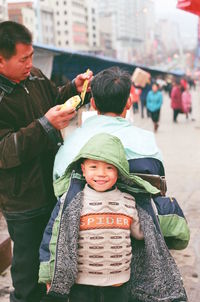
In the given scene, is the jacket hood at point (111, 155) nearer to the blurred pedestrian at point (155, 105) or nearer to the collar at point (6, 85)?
the collar at point (6, 85)

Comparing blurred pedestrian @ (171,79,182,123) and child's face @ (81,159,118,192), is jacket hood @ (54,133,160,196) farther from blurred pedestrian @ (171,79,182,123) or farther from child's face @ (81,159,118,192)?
blurred pedestrian @ (171,79,182,123)

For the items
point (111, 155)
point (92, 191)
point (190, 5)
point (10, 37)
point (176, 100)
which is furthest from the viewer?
point (176, 100)

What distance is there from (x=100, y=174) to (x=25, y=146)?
404 mm

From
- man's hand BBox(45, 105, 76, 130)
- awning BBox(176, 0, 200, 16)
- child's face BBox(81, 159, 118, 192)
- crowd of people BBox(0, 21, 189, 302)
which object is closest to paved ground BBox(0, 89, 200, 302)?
crowd of people BBox(0, 21, 189, 302)

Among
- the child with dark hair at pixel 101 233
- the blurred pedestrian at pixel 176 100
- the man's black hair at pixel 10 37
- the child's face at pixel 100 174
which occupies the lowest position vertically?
the blurred pedestrian at pixel 176 100

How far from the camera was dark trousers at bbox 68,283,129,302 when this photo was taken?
78.5 inches

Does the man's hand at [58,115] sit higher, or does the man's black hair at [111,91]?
the man's black hair at [111,91]

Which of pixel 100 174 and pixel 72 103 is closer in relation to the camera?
pixel 100 174

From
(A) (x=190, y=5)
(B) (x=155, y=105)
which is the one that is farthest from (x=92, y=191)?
(B) (x=155, y=105)

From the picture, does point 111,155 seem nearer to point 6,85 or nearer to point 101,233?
point 101,233

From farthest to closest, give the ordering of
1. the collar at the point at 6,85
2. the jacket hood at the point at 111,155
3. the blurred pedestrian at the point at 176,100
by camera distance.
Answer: the blurred pedestrian at the point at 176,100, the collar at the point at 6,85, the jacket hood at the point at 111,155

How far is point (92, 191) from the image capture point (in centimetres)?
194

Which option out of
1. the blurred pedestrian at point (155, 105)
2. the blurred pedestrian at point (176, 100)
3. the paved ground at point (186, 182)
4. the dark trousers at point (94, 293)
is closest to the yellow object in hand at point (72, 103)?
the dark trousers at point (94, 293)

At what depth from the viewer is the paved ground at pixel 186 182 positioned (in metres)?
3.59
